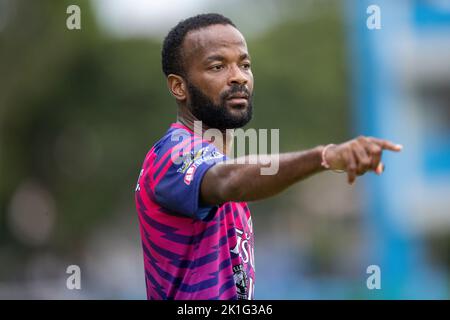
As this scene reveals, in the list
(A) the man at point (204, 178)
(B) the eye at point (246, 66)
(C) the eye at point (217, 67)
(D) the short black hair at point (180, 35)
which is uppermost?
(D) the short black hair at point (180, 35)

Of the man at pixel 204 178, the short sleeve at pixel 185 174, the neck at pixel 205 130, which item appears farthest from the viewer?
the neck at pixel 205 130

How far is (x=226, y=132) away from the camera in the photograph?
534cm

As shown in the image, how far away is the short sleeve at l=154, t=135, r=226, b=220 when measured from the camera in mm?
4645

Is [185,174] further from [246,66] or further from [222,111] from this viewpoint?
[246,66]

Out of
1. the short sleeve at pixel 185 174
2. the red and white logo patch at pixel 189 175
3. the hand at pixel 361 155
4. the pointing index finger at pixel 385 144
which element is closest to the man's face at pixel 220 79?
the short sleeve at pixel 185 174

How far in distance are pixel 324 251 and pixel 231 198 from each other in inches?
1251

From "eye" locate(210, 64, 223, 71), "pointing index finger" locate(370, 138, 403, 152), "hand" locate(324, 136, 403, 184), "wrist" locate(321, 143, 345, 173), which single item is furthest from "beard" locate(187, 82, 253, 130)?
"pointing index finger" locate(370, 138, 403, 152)

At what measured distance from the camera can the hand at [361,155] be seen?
384cm

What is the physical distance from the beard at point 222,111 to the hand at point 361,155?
131cm

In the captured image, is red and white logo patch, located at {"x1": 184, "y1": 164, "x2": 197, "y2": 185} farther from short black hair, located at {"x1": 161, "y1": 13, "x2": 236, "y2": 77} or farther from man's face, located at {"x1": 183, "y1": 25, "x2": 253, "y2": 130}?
short black hair, located at {"x1": 161, "y1": 13, "x2": 236, "y2": 77}

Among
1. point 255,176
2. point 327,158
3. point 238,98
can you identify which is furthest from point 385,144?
point 238,98

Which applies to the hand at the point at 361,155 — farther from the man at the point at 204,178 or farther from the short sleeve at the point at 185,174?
the short sleeve at the point at 185,174

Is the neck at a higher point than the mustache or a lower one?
lower
